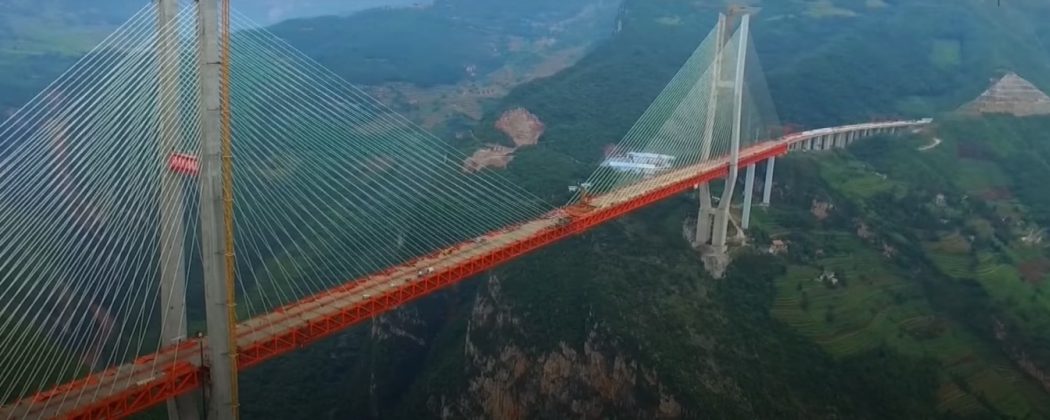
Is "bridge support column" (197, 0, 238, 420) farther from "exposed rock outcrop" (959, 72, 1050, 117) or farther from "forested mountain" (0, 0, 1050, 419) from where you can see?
"exposed rock outcrop" (959, 72, 1050, 117)

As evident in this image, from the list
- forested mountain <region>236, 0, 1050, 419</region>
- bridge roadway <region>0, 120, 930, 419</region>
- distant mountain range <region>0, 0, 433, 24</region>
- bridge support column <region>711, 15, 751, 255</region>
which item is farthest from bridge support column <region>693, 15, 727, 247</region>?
distant mountain range <region>0, 0, 433, 24</region>

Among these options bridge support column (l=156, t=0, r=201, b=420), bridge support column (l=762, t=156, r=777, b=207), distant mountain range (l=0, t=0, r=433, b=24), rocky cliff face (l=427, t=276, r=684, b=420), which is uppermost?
bridge support column (l=156, t=0, r=201, b=420)

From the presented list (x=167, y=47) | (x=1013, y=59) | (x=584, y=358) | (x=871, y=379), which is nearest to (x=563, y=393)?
(x=584, y=358)

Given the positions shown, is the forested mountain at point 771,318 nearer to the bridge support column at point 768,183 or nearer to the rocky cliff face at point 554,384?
the rocky cliff face at point 554,384

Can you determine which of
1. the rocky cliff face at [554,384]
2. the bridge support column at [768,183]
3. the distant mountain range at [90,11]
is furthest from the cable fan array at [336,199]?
the distant mountain range at [90,11]

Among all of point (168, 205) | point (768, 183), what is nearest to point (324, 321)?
point (168, 205)
